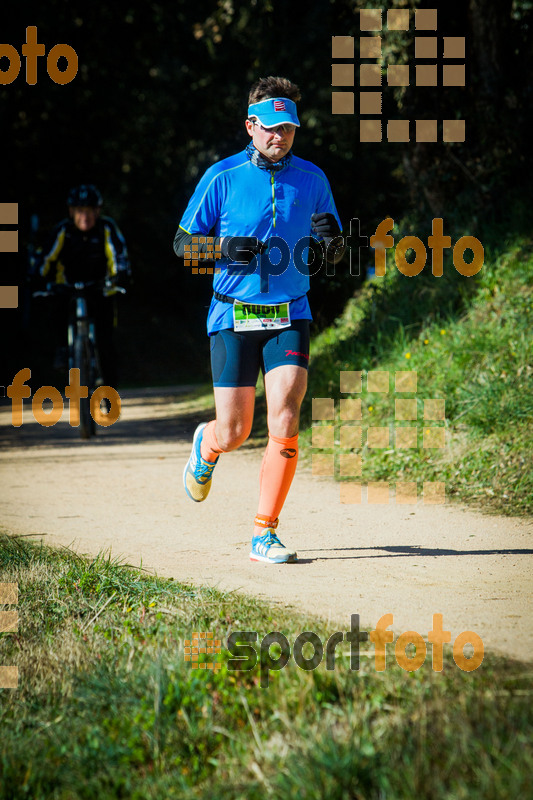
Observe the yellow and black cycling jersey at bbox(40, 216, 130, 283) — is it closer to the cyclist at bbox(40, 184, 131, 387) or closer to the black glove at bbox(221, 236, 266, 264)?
the cyclist at bbox(40, 184, 131, 387)

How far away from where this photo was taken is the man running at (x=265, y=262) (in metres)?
4.94

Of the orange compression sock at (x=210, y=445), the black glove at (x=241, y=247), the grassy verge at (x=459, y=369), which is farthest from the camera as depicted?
the grassy verge at (x=459, y=369)

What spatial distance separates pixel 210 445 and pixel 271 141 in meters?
1.74

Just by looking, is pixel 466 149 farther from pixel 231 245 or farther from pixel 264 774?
pixel 264 774

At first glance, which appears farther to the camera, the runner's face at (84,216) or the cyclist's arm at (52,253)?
the cyclist's arm at (52,253)

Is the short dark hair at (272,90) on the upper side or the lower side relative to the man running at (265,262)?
upper

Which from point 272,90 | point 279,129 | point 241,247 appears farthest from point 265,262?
point 272,90

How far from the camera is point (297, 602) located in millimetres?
4168

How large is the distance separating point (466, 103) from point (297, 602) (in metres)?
8.40

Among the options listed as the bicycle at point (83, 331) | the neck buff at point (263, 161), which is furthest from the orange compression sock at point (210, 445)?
the bicycle at point (83, 331)

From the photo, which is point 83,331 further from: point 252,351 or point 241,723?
point 241,723

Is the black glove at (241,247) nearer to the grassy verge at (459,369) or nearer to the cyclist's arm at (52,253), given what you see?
the grassy verge at (459,369)

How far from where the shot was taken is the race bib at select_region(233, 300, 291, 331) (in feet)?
16.3

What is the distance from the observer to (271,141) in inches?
194
